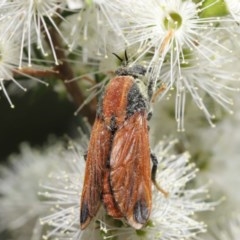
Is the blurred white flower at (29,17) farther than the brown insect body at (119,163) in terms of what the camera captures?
Yes

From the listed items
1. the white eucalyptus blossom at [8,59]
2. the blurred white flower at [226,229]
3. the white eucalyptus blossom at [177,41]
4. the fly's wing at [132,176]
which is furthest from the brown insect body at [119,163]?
the blurred white flower at [226,229]

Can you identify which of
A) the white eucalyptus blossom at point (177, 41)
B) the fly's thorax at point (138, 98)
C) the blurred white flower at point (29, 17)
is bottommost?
the fly's thorax at point (138, 98)

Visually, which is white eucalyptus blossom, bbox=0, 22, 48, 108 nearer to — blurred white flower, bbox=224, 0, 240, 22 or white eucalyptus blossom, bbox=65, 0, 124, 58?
white eucalyptus blossom, bbox=65, 0, 124, 58

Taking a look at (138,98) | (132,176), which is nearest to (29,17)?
(138,98)

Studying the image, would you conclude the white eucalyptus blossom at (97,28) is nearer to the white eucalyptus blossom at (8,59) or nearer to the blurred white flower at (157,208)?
the white eucalyptus blossom at (8,59)

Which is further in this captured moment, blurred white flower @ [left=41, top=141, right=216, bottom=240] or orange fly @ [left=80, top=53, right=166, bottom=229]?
blurred white flower @ [left=41, top=141, right=216, bottom=240]

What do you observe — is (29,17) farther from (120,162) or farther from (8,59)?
(120,162)

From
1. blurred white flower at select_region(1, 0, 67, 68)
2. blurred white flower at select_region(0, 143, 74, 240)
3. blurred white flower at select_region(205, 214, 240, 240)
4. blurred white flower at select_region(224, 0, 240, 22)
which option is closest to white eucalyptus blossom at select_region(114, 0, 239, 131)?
blurred white flower at select_region(224, 0, 240, 22)
